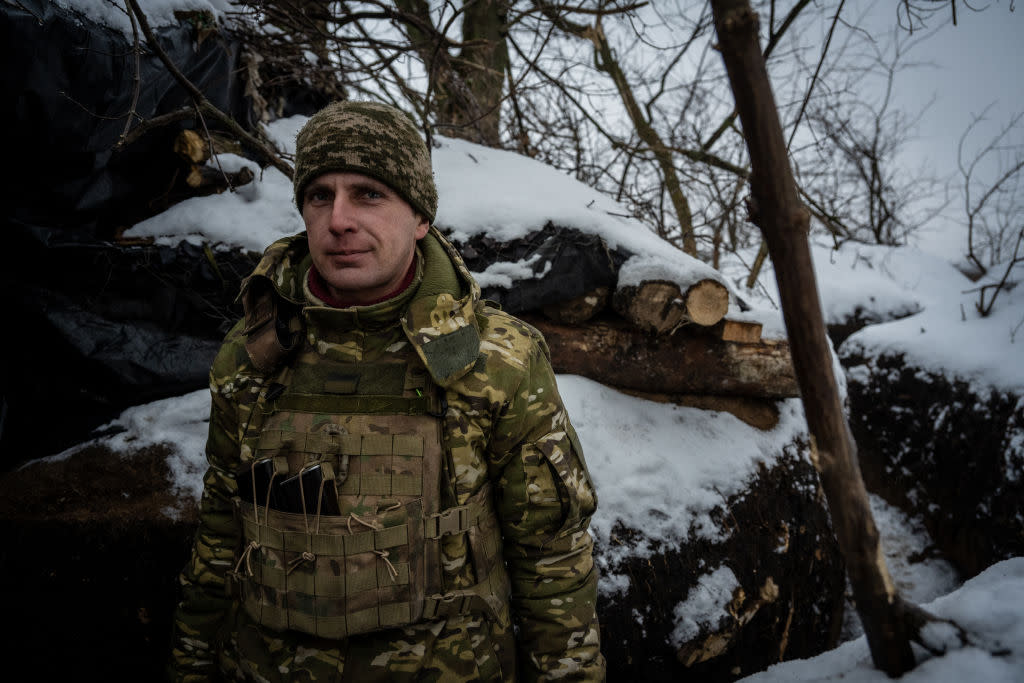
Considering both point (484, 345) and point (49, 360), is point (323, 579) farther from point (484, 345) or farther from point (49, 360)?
point (49, 360)

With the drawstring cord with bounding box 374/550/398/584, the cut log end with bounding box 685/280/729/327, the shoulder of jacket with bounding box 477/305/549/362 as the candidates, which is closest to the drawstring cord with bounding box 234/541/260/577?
the drawstring cord with bounding box 374/550/398/584

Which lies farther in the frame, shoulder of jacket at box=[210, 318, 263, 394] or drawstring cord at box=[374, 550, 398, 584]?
Result: shoulder of jacket at box=[210, 318, 263, 394]

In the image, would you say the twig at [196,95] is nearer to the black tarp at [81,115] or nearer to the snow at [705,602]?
the black tarp at [81,115]

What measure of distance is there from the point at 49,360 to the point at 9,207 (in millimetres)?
713

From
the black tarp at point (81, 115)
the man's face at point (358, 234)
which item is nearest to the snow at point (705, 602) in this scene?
the man's face at point (358, 234)

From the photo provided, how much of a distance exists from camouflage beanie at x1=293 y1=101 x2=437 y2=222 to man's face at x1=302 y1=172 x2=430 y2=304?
1.3 inches

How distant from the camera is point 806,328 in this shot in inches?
27.7

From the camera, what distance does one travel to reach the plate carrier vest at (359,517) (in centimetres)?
114

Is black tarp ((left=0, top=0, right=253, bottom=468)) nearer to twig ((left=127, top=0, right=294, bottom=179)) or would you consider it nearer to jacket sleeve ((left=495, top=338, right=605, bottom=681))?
twig ((left=127, top=0, right=294, bottom=179))

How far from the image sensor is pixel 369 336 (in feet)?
4.32

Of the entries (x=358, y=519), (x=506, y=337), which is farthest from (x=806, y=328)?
(x=358, y=519)

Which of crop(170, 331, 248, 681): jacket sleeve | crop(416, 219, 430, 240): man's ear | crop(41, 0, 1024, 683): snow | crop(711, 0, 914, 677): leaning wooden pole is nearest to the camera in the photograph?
crop(711, 0, 914, 677): leaning wooden pole

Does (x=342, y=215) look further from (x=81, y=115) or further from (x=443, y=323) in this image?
(x=81, y=115)

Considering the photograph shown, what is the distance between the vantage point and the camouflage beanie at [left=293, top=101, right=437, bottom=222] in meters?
1.36
